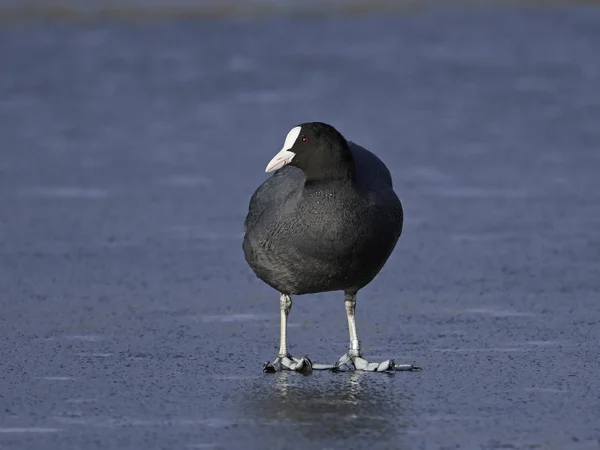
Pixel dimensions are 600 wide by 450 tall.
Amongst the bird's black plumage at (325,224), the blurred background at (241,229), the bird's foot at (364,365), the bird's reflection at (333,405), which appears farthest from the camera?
the bird's foot at (364,365)

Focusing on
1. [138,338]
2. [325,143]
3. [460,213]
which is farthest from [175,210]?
[325,143]

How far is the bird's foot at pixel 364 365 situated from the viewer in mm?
6426

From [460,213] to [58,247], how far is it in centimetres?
A: 291

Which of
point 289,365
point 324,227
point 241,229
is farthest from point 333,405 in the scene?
point 241,229

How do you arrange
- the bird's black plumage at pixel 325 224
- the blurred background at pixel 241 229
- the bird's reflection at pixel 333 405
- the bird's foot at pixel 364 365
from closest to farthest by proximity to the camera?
the bird's reflection at pixel 333 405 → the blurred background at pixel 241 229 → the bird's black plumage at pixel 325 224 → the bird's foot at pixel 364 365

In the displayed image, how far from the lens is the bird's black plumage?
6.29 meters

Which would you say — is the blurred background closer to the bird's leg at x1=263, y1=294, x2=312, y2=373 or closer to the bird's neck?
the bird's leg at x1=263, y1=294, x2=312, y2=373

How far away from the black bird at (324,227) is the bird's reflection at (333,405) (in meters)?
0.21

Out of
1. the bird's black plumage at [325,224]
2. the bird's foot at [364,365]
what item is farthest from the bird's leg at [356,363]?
the bird's black plumage at [325,224]

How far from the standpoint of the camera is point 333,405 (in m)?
5.78

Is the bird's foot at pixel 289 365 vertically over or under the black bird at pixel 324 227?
under

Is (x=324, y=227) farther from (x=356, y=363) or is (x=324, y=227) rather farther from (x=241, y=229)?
(x=241, y=229)

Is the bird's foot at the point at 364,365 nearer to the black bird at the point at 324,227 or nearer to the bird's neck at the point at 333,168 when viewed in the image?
the black bird at the point at 324,227

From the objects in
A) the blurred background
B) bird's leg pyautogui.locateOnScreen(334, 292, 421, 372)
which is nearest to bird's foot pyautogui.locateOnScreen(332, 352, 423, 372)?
bird's leg pyautogui.locateOnScreen(334, 292, 421, 372)
